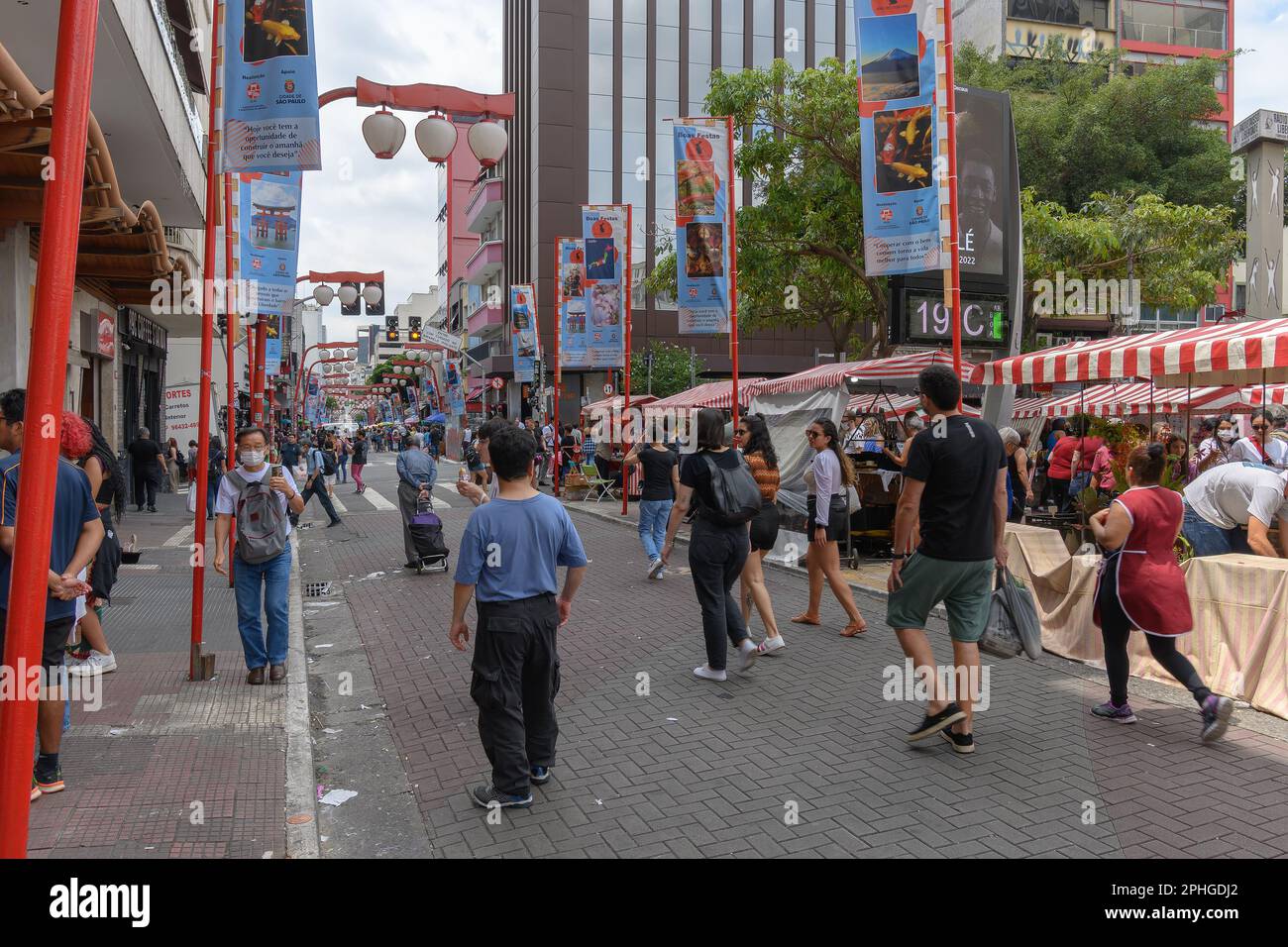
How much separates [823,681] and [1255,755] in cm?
257

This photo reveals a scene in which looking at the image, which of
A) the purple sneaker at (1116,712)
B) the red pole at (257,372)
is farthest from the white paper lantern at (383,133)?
the red pole at (257,372)

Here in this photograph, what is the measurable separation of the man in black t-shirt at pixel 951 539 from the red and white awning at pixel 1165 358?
3508mm

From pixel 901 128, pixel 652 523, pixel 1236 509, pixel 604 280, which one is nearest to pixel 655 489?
pixel 652 523

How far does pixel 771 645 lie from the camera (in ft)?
24.9

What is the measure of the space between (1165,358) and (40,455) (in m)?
8.34

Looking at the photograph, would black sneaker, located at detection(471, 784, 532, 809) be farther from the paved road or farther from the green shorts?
the green shorts

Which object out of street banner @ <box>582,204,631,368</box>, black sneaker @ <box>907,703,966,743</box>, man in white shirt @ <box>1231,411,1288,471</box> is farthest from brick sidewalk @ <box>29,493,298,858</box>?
street banner @ <box>582,204,631,368</box>

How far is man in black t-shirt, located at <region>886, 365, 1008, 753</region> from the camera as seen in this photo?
5.23m

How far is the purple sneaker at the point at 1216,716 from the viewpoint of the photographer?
5.36 meters

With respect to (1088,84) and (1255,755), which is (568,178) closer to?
(1088,84)

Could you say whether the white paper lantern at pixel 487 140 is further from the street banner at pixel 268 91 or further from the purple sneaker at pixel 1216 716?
the purple sneaker at pixel 1216 716

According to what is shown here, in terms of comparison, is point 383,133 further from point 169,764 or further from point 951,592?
point 951,592

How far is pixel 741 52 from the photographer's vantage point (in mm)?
44156
